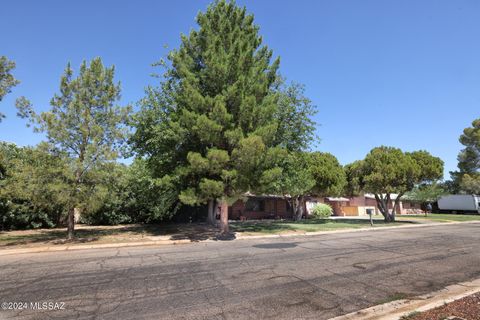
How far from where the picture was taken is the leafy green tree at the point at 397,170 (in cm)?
2525

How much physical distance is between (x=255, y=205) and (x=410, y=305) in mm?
28632

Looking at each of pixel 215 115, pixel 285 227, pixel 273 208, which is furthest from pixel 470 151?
pixel 215 115

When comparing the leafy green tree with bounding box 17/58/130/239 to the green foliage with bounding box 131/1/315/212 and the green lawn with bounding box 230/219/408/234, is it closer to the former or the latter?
the green foliage with bounding box 131/1/315/212

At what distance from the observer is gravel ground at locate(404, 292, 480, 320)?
441cm

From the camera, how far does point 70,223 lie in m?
14.2

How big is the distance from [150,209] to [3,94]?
11873 millimetres

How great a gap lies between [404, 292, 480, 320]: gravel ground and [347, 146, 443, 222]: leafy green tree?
21.8 m

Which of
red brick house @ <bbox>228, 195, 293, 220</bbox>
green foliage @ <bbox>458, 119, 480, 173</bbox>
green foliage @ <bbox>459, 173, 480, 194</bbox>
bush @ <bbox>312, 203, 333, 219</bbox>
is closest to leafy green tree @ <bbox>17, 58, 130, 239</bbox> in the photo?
red brick house @ <bbox>228, 195, 293, 220</bbox>

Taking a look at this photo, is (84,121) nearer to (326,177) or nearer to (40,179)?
(40,179)

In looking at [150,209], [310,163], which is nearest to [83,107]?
[150,209]

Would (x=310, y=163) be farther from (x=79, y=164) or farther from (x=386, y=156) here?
(x=79, y=164)

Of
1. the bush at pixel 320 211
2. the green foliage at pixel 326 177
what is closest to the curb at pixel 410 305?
the green foliage at pixel 326 177

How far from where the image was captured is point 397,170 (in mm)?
25141

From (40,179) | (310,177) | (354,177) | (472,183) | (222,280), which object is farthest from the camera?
(472,183)
